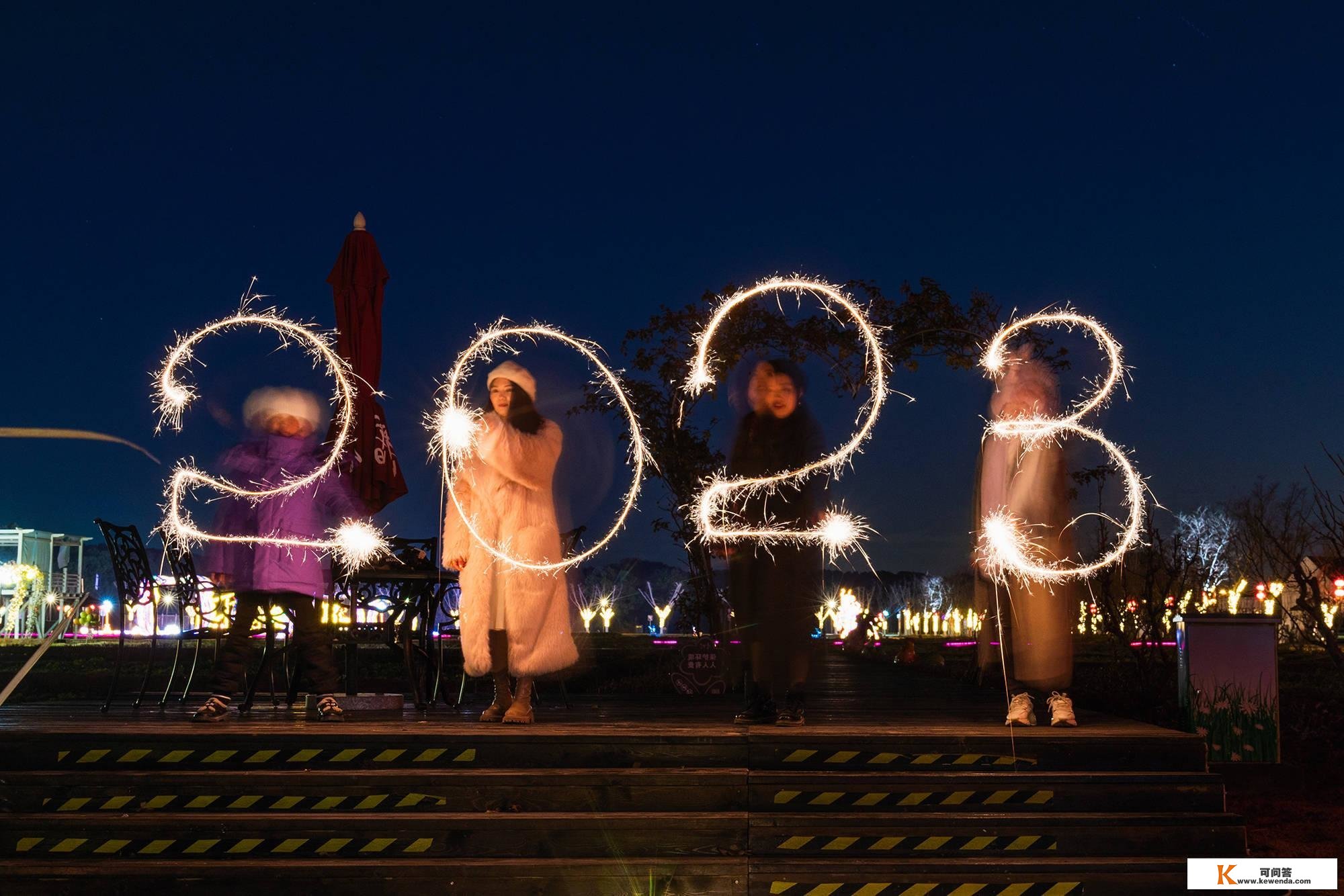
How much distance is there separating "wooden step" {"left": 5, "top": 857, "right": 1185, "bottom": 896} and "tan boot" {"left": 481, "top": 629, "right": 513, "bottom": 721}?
1.26m

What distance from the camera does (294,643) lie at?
6547 millimetres

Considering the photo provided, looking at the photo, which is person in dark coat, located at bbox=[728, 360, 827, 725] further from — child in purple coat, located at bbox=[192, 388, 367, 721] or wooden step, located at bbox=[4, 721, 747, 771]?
child in purple coat, located at bbox=[192, 388, 367, 721]

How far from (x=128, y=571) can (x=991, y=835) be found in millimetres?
5134

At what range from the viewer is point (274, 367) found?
22.0ft

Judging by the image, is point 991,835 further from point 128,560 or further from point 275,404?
point 128,560

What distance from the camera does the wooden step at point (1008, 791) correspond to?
5.00 meters

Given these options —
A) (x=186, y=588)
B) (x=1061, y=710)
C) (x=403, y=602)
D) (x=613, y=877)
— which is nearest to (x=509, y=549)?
(x=403, y=602)

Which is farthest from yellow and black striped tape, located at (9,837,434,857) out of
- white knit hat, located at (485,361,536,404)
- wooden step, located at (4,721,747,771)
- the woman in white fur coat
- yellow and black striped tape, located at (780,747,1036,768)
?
white knit hat, located at (485,361,536,404)

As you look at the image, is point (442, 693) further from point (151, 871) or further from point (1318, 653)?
point (1318, 653)

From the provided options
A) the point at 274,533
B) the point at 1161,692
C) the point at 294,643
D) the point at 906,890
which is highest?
the point at 274,533

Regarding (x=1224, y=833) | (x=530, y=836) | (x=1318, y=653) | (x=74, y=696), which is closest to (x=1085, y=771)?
(x=1224, y=833)

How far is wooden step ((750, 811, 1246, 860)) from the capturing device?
478 cm

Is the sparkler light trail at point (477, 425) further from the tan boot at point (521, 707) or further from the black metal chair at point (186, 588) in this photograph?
the black metal chair at point (186, 588)

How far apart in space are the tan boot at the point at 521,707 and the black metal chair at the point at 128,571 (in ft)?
7.82
